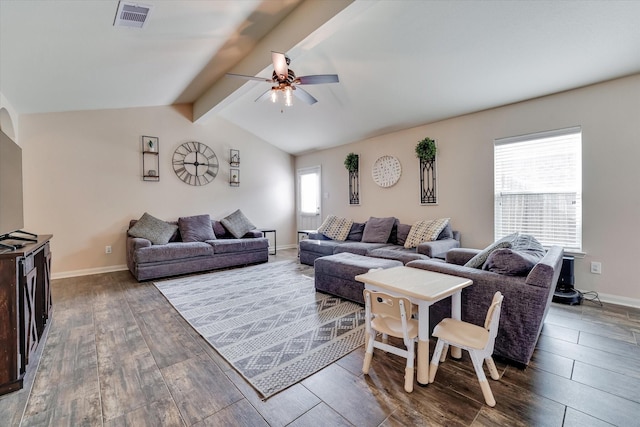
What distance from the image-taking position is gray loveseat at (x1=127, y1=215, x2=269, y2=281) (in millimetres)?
4172

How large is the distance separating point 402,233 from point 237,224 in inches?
126

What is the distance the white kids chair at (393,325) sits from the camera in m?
1.68

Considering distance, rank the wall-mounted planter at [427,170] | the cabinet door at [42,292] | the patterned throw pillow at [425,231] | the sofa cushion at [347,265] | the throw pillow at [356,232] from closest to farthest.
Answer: the cabinet door at [42,292] → the sofa cushion at [347,265] → the patterned throw pillow at [425,231] → the wall-mounted planter at [427,170] → the throw pillow at [356,232]

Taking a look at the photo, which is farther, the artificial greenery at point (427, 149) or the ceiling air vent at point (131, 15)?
the artificial greenery at point (427, 149)

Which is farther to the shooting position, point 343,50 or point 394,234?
point 394,234

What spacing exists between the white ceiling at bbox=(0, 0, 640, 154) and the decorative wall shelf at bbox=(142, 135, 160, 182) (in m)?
0.80

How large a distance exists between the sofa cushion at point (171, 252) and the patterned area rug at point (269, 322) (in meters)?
0.36

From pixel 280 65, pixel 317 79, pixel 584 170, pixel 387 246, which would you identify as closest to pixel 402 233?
pixel 387 246

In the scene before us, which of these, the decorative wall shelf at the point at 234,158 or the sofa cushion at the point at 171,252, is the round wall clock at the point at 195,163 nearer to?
the decorative wall shelf at the point at 234,158

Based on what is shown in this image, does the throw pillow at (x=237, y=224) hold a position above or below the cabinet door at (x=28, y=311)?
above

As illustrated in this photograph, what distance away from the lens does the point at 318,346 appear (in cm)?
224

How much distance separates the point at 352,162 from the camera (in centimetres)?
572

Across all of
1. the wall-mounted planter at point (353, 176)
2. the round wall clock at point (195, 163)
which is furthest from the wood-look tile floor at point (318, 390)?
the wall-mounted planter at point (353, 176)

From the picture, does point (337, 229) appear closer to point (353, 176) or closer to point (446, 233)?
point (353, 176)
